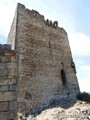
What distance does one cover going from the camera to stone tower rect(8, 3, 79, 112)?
985cm

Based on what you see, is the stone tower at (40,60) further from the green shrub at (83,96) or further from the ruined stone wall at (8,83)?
the ruined stone wall at (8,83)

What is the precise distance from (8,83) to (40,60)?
7.91m

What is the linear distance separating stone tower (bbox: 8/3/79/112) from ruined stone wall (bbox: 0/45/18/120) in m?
5.41

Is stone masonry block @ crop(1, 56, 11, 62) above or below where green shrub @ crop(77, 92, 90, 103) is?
above

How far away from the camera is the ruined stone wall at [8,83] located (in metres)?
3.23


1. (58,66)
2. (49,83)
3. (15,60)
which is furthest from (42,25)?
(15,60)

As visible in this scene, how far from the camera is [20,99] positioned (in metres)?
9.14

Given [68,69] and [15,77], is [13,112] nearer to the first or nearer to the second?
[15,77]

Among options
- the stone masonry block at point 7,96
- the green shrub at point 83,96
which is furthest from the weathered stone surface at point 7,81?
the green shrub at point 83,96

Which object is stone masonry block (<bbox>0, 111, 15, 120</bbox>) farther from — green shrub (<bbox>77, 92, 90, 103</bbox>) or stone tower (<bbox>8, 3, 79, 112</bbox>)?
green shrub (<bbox>77, 92, 90, 103</bbox>)

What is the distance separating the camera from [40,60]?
37.1 feet

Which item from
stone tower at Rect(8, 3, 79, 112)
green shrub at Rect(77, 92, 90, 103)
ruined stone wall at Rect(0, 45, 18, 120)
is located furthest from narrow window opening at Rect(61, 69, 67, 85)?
ruined stone wall at Rect(0, 45, 18, 120)

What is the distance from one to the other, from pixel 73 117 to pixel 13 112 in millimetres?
4881

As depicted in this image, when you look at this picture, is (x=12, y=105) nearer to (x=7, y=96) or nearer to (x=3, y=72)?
(x=7, y=96)
